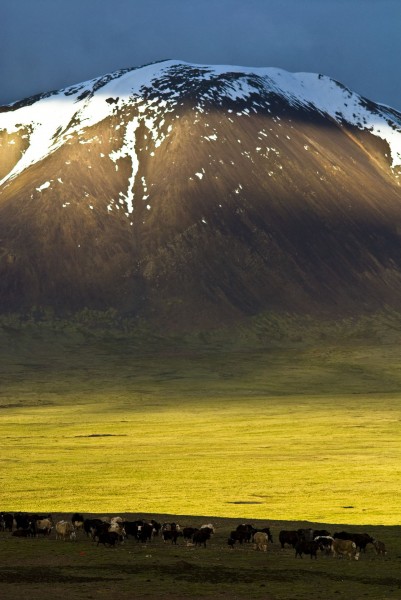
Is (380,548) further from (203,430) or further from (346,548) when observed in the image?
(203,430)

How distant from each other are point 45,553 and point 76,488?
79.3 ft

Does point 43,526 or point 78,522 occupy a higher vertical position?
point 78,522

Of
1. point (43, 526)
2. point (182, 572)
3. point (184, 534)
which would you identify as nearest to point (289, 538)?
point (184, 534)

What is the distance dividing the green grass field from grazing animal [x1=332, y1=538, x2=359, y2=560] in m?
11.3

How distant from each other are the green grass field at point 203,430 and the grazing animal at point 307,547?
11.6 m

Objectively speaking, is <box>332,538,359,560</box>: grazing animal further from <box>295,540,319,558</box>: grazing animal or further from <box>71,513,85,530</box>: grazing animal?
<box>71,513,85,530</box>: grazing animal

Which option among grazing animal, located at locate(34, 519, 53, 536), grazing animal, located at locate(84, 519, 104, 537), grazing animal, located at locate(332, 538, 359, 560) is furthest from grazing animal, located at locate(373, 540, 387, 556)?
grazing animal, located at locate(34, 519, 53, 536)

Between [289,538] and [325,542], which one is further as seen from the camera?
[289,538]

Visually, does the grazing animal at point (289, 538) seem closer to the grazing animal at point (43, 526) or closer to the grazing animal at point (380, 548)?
the grazing animal at point (380, 548)

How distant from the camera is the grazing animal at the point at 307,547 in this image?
36219 millimetres

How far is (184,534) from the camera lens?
39.4 metres

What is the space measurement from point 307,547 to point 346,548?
1.24m

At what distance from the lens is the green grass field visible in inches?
2232

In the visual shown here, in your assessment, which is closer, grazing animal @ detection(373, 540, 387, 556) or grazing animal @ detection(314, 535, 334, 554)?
grazing animal @ detection(314, 535, 334, 554)
